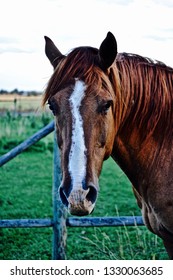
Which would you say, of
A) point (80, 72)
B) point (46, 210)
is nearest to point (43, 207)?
point (46, 210)

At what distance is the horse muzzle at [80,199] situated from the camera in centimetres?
Result: 225

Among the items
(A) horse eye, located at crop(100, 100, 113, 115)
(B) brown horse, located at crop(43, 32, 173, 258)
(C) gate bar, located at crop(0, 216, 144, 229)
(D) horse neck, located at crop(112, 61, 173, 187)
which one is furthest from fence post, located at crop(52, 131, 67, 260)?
(A) horse eye, located at crop(100, 100, 113, 115)

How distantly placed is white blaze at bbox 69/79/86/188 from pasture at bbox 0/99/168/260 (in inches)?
15.1

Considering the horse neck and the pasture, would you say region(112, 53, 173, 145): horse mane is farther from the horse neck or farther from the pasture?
the pasture

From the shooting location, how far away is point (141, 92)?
278 centimetres

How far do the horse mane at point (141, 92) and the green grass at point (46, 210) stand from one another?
1246 mm

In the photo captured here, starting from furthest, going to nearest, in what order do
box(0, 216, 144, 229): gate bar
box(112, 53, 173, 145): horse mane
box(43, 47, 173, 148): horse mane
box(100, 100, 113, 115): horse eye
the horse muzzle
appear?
1. box(0, 216, 144, 229): gate bar
2. box(112, 53, 173, 145): horse mane
3. box(43, 47, 173, 148): horse mane
4. box(100, 100, 113, 115): horse eye
5. the horse muzzle

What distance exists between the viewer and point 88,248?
4.32 meters

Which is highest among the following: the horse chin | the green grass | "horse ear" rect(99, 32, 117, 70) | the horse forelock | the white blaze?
"horse ear" rect(99, 32, 117, 70)

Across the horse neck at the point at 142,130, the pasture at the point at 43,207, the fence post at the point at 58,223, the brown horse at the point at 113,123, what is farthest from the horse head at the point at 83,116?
the fence post at the point at 58,223

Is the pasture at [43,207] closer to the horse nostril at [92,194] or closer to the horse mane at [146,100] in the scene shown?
the horse mane at [146,100]

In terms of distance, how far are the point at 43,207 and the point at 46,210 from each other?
0.31ft

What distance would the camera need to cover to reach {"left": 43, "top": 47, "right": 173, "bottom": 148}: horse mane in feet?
8.67

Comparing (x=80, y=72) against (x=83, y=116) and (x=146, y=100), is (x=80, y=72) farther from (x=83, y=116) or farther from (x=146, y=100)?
(x=146, y=100)
